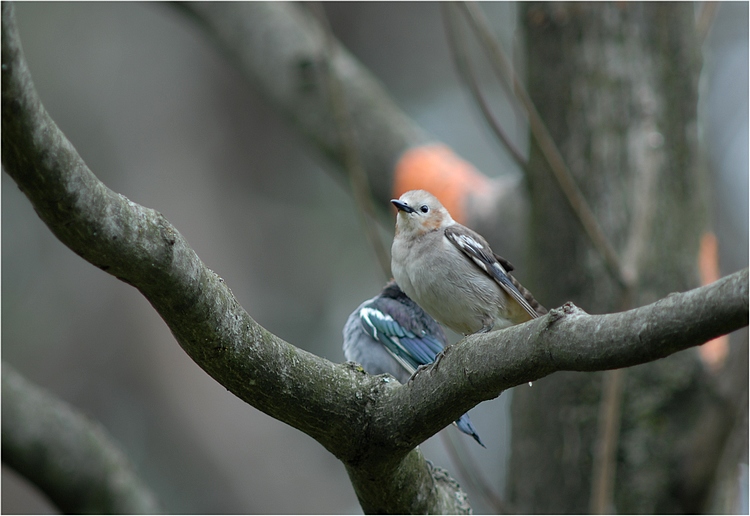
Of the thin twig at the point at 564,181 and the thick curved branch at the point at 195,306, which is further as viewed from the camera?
the thin twig at the point at 564,181

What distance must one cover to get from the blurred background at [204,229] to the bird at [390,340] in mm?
4266

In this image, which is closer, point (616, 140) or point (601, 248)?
point (601, 248)

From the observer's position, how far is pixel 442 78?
498 inches

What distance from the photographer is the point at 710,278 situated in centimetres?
424

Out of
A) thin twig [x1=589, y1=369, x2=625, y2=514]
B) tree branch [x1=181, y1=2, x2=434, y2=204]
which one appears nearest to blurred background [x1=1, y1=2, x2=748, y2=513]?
tree branch [x1=181, y1=2, x2=434, y2=204]

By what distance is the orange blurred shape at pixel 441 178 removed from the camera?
5.04 m

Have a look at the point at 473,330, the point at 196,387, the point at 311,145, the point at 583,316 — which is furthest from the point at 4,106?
the point at 196,387

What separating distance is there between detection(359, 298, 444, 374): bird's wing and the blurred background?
4309mm

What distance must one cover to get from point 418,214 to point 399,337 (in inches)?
24.4

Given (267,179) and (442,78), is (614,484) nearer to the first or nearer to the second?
(267,179)

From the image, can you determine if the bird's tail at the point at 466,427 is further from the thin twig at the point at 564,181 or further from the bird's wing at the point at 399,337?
the thin twig at the point at 564,181

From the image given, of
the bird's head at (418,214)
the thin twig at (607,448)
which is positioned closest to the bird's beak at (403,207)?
the bird's head at (418,214)

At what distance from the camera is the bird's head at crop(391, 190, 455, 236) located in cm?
370

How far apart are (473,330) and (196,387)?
579cm
